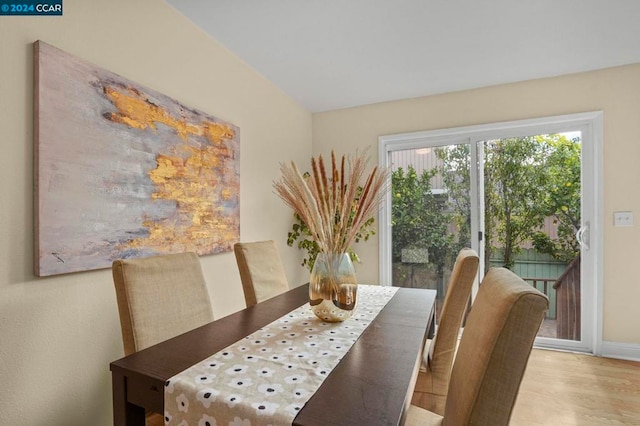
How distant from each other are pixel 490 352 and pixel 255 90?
2684mm

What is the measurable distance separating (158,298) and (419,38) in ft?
7.55

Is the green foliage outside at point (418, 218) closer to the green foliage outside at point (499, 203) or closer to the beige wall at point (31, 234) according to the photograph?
the green foliage outside at point (499, 203)

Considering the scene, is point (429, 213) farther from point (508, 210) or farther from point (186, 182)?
point (186, 182)

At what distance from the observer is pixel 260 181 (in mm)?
2830

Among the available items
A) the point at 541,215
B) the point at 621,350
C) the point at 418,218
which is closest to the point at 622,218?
the point at 541,215

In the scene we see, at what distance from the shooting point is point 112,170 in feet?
5.14

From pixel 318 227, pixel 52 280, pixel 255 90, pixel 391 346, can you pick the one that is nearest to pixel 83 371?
pixel 52 280

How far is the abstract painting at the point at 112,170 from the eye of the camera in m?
1.32

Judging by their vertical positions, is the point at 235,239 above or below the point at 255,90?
below

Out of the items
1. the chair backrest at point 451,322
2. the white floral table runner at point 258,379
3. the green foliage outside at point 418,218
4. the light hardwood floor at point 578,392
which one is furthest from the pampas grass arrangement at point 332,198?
the green foliage outside at point 418,218

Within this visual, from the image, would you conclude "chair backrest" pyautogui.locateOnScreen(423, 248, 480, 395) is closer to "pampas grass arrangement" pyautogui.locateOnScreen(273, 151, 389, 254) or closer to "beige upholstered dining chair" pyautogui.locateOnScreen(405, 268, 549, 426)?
"pampas grass arrangement" pyautogui.locateOnScreen(273, 151, 389, 254)

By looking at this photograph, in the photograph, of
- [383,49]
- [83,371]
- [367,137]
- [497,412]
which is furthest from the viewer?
[367,137]

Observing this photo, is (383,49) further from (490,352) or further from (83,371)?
(83,371)

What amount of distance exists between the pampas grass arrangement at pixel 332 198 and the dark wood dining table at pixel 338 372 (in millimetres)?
399
